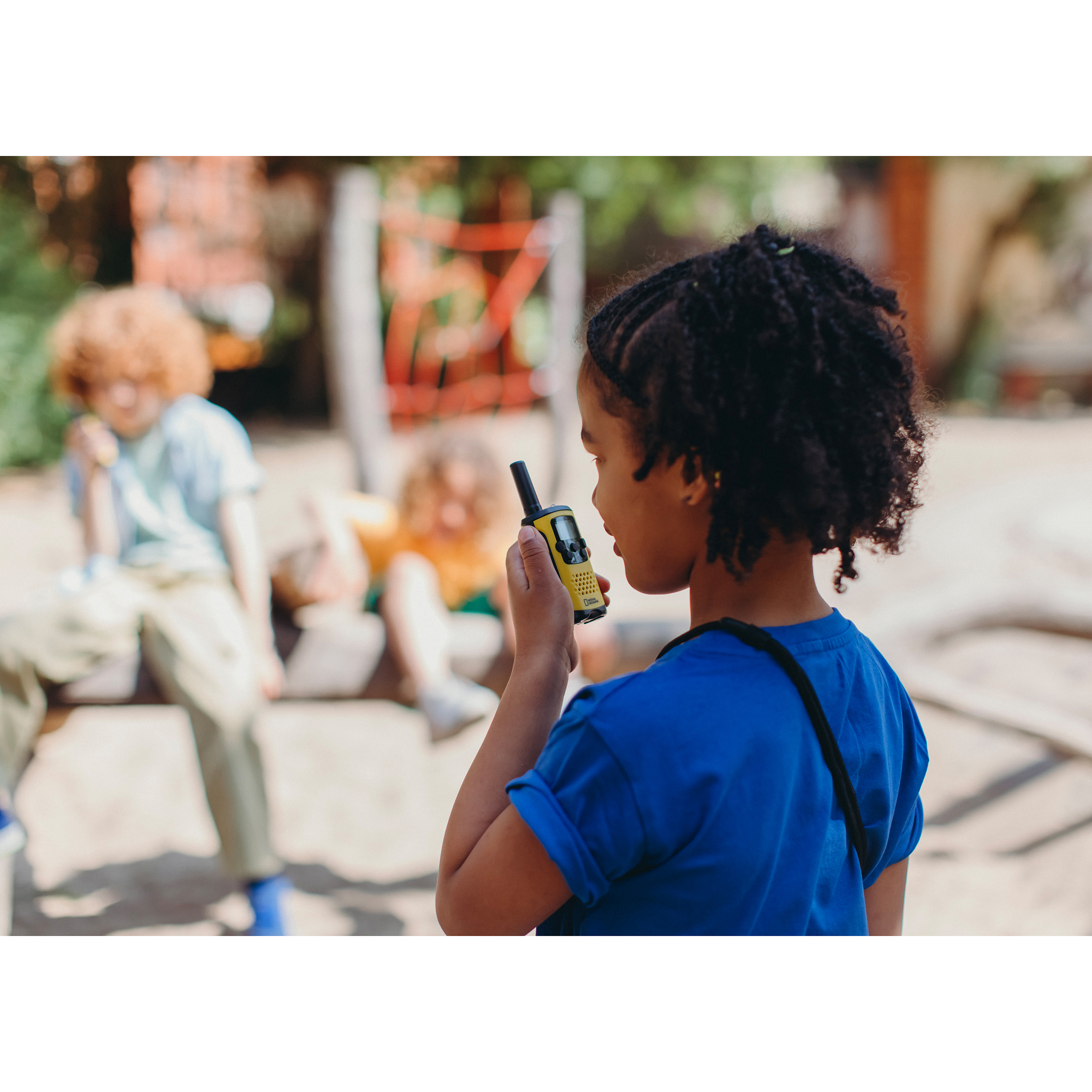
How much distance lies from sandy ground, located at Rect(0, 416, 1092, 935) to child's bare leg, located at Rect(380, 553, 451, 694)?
0.49 m

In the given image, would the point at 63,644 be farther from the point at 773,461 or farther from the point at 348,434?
the point at 773,461

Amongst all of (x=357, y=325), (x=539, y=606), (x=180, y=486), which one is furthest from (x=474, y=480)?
(x=539, y=606)

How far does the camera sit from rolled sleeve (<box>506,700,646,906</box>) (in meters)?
0.81

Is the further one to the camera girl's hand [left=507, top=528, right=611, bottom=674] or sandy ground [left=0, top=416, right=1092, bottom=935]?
sandy ground [left=0, top=416, right=1092, bottom=935]

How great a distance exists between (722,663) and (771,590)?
0.11m

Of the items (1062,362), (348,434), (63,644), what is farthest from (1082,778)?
(1062,362)

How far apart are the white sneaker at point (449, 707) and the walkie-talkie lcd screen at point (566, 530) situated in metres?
1.79

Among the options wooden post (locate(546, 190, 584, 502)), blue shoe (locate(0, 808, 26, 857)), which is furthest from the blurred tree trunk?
blue shoe (locate(0, 808, 26, 857))

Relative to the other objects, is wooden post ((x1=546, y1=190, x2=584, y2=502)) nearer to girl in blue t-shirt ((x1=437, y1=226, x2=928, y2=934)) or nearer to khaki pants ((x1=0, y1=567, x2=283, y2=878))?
khaki pants ((x1=0, y1=567, x2=283, y2=878))

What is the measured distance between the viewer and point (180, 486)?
2.93m

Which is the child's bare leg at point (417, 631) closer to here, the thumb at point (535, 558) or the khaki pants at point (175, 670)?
the khaki pants at point (175, 670)

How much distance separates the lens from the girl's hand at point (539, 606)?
981 millimetres

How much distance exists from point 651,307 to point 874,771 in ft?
1.61
